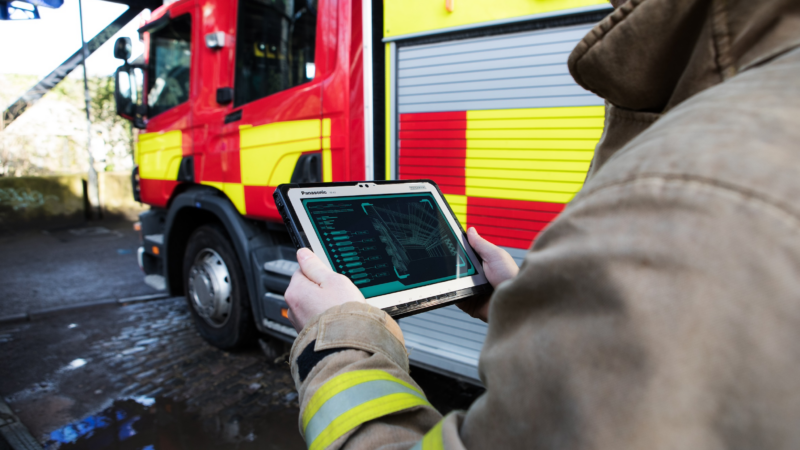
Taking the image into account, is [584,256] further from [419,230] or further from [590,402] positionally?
[419,230]

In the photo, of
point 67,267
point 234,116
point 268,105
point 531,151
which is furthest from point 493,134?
point 67,267

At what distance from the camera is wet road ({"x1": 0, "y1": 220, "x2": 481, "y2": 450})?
2.66m

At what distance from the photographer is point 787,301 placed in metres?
0.36

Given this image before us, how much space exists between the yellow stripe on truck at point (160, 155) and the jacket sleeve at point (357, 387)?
10.3 feet

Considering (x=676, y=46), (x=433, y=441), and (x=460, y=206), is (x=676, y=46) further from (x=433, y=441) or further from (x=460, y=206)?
(x=460, y=206)

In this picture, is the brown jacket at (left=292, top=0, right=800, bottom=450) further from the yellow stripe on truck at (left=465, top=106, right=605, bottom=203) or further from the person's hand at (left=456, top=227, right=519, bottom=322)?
the yellow stripe on truck at (left=465, top=106, right=605, bottom=203)

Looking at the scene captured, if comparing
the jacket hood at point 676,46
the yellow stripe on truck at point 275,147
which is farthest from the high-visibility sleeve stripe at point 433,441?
the yellow stripe on truck at point 275,147

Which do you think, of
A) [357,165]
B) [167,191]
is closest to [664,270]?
[357,165]

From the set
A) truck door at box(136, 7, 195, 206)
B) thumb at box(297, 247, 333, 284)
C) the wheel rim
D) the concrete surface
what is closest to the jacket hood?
thumb at box(297, 247, 333, 284)

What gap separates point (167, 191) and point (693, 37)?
150 inches

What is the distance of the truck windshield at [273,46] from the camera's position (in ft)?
8.82

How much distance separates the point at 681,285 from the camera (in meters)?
0.39

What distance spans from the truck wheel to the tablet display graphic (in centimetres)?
225

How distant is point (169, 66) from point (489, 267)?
332 cm
